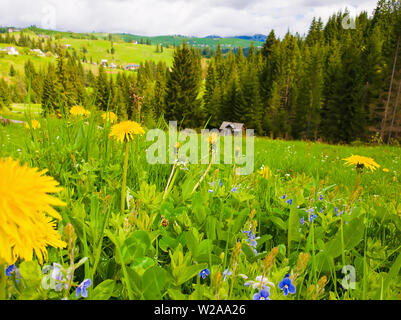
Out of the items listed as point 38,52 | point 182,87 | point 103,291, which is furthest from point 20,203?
point 38,52

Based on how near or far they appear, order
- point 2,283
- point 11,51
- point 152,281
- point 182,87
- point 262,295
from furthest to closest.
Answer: point 11,51 → point 182,87 → point 152,281 → point 262,295 → point 2,283

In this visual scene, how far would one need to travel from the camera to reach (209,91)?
72000 mm

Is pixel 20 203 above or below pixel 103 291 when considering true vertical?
above

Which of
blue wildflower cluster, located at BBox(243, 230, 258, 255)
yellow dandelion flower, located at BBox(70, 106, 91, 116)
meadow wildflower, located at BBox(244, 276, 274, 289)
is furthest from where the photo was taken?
yellow dandelion flower, located at BBox(70, 106, 91, 116)

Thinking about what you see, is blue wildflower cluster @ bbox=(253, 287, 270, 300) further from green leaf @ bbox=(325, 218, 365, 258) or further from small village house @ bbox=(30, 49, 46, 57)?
small village house @ bbox=(30, 49, 46, 57)

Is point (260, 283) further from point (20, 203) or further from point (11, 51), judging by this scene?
point (11, 51)

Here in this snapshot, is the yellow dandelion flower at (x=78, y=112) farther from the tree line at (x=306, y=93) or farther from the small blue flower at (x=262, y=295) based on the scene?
the tree line at (x=306, y=93)

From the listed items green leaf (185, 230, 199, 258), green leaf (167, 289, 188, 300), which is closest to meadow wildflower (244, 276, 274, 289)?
green leaf (167, 289, 188, 300)

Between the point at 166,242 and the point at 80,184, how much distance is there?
871 mm

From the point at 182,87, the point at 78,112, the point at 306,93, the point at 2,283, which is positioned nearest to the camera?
the point at 2,283

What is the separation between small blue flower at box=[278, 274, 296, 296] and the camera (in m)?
0.85

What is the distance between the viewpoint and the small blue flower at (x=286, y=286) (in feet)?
2.81

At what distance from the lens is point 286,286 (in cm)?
90
